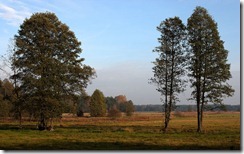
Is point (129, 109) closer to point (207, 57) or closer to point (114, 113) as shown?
point (114, 113)

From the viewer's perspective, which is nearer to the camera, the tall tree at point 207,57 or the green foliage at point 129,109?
the tall tree at point 207,57

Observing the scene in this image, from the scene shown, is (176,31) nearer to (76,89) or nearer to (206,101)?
(206,101)

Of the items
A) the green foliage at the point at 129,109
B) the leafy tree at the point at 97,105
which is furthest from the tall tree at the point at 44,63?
the green foliage at the point at 129,109

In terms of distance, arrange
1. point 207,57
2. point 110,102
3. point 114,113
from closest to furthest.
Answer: point 207,57, point 114,113, point 110,102

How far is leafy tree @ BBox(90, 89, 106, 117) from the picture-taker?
57.9 meters

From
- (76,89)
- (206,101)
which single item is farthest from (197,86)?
(76,89)

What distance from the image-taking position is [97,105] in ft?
194

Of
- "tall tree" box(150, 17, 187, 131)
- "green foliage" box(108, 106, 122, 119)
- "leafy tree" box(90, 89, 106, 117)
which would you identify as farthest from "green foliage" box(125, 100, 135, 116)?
"tall tree" box(150, 17, 187, 131)

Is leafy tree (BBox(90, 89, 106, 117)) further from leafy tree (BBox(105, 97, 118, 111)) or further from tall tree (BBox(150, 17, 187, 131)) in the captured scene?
tall tree (BBox(150, 17, 187, 131))

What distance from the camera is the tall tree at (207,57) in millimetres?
27578


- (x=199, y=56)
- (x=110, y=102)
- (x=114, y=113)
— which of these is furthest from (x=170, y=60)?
(x=110, y=102)

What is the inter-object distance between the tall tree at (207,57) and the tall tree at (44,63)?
1107cm

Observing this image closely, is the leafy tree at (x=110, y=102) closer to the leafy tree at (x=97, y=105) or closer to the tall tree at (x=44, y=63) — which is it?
the leafy tree at (x=97, y=105)

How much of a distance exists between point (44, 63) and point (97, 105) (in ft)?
103
